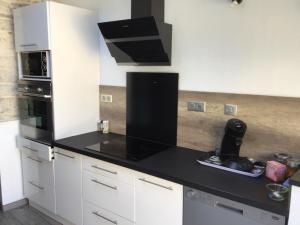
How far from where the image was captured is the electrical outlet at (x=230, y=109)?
2.04 m

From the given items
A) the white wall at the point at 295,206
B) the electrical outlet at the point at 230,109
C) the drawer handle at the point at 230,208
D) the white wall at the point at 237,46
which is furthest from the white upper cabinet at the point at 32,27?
the white wall at the point at 295,206

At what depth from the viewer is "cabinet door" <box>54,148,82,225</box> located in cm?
237

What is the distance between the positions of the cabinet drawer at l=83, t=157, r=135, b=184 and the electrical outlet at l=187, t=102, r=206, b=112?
721 millimetres

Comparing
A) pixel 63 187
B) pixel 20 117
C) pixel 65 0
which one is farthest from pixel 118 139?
pixel 65 0

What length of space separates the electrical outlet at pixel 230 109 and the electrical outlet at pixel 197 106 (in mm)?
183

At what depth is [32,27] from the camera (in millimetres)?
2500

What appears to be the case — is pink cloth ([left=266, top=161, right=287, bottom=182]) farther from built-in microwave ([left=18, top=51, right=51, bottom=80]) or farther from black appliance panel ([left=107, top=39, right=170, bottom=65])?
built-in microwave ([left=18, top=51, right=51, bottom=80])

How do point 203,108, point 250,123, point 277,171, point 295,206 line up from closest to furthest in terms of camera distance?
1. point 295,206
2. point 277,171
3. point 250,123
4. point 203,108

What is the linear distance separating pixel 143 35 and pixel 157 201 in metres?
1.23

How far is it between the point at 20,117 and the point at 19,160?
47cm

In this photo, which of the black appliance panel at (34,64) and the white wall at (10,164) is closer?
the black appliance panel at (34,64)

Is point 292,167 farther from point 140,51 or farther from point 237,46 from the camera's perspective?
point 140,51

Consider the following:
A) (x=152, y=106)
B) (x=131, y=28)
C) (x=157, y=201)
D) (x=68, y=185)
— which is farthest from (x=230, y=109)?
(x=68, y=185)

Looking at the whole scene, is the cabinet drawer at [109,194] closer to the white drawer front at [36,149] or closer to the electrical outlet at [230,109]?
the white drawer front at [36,149]
